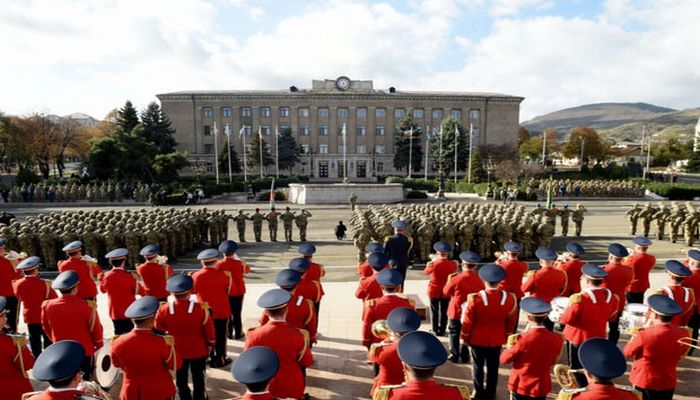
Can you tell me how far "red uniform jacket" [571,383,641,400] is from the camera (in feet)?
10.9

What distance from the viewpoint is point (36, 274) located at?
697 cm

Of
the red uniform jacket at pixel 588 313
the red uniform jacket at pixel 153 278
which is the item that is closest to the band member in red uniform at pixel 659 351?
the red uniform jacket at pixel 588 313

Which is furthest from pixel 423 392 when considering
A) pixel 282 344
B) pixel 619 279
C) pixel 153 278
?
pixel 153 278

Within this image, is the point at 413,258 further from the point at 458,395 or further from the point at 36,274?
the point at 458,395

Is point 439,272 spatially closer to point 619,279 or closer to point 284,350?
point 619,279

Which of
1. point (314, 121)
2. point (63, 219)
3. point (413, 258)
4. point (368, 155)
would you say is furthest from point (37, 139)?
point (413, 258)

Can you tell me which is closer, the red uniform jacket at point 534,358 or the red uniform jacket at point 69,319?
the red uniform jacket at point 534,358

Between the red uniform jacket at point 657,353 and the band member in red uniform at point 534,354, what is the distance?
88 cm

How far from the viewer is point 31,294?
680 cm

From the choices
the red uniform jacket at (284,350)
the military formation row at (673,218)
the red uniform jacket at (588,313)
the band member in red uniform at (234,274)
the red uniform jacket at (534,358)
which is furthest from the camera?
the military formation row at (673,218)

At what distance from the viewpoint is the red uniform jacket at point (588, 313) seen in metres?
5.57

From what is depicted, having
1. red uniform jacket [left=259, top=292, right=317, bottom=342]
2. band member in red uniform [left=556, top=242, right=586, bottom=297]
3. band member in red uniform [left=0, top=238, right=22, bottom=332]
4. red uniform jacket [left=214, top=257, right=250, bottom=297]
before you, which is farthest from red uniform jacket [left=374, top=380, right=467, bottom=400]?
band member in red uniform [left=0, top=238, right=22, bottom=332]

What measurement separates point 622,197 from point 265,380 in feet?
150

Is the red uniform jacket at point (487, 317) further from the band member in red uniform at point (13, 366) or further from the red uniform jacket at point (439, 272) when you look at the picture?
the band member in red uniform at point (13, 366)
